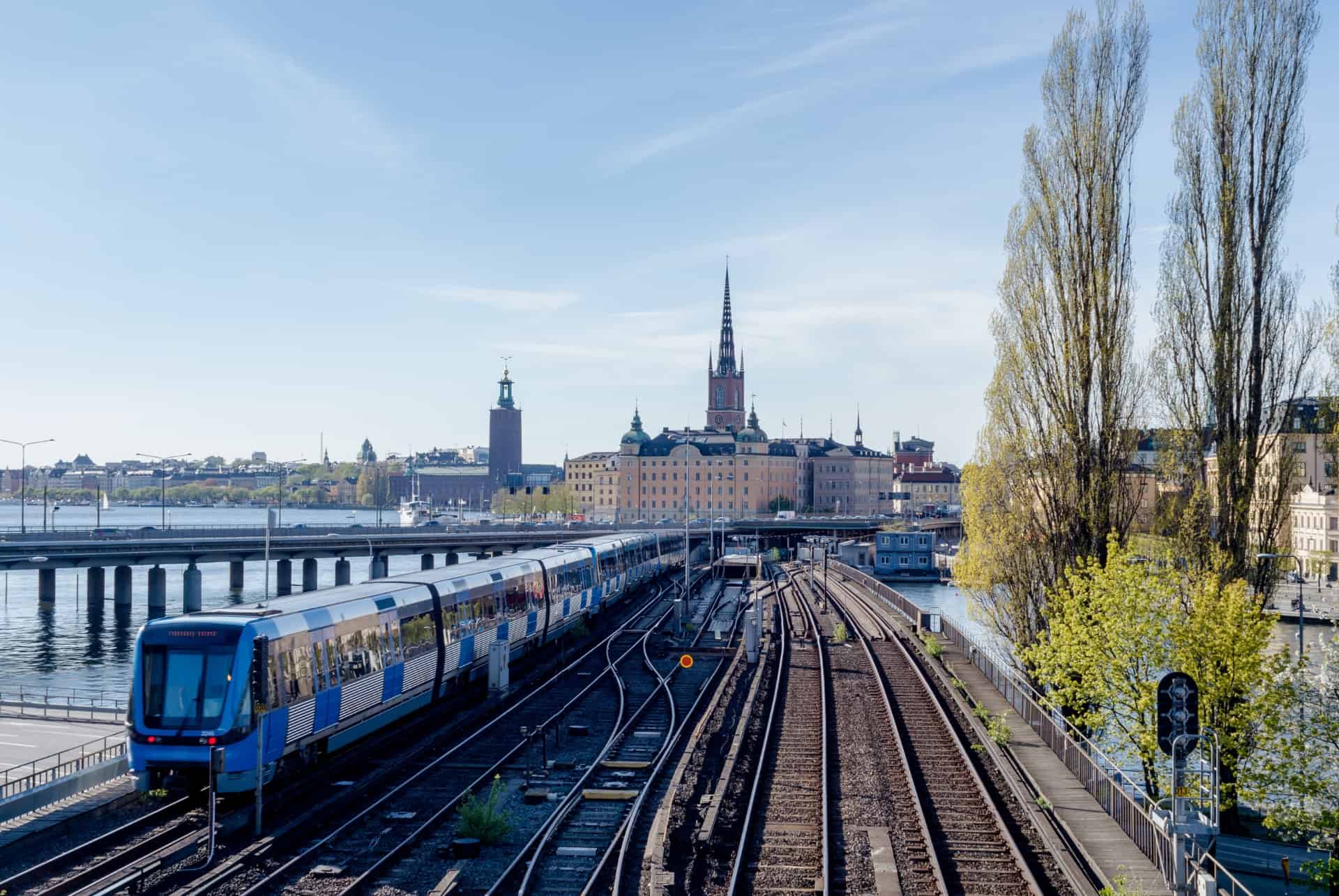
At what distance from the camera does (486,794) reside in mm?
21625

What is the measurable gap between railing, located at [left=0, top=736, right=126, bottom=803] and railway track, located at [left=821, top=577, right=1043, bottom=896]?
14.2 metres

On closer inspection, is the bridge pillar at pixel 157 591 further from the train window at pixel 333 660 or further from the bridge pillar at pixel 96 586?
the train window at pixel 333 660

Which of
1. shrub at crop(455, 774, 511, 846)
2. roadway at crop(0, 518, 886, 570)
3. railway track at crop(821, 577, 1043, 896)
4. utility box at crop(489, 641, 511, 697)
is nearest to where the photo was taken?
railway track at crop(821, 577, 1043, 896)

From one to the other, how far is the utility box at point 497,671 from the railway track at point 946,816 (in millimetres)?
10135

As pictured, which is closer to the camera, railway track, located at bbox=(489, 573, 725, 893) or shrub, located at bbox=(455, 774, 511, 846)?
railway track, located at bbox=(489, 573, 725, 893)

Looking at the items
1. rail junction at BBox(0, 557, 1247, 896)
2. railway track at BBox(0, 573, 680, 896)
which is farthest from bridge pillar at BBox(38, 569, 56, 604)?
railway track at BBox(0, 573, 680, 896)

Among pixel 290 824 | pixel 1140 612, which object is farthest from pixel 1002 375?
pixel 290 824

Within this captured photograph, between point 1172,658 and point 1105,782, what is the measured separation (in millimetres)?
2603

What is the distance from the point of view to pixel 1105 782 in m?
20.1

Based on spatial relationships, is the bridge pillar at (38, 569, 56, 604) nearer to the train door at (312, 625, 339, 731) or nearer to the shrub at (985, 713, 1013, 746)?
the train door at (312, 625, 339, 731)

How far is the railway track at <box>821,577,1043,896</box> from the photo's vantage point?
1655 centimetres

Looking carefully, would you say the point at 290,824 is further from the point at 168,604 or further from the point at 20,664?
the point at 168,604

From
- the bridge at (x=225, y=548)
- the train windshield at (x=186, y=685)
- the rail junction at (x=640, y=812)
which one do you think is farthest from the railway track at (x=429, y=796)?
the bridge at (x=225, y=548)

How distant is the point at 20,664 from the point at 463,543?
50.6m
